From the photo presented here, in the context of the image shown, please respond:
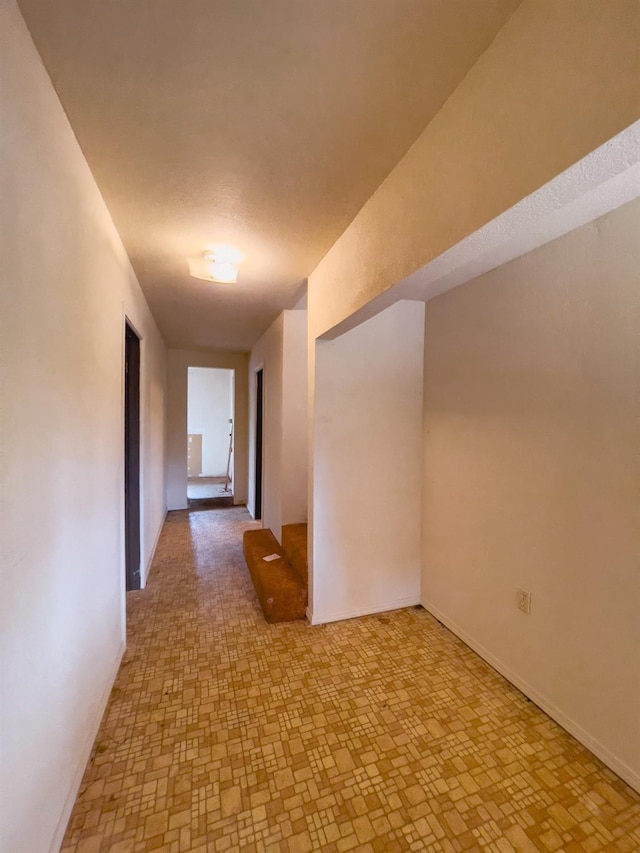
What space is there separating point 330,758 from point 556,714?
3.47 feet

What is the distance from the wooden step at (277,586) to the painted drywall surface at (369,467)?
130 mm

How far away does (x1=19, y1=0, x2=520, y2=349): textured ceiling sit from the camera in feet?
2.73

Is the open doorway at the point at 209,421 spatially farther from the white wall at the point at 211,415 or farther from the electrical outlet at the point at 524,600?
the electrical outlet at the point at 524,600

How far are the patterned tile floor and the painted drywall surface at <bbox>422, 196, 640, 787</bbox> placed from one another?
212mm

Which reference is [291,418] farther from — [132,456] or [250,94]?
[250,94]

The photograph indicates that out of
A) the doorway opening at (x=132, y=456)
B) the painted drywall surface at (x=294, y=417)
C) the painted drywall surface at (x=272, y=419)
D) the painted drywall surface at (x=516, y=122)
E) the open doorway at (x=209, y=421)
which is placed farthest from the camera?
the open doorway at (x=209, y=421)

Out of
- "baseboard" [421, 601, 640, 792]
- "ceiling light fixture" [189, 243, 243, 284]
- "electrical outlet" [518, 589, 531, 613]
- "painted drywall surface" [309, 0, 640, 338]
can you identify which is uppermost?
"ceiling light fixture" [189, 243, 243, 284]

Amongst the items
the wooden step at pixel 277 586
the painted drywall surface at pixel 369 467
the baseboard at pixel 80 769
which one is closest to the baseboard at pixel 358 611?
the painted drywall surface at pixel 369 467

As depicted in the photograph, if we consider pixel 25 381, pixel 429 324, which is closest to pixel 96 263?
pixel 25 381

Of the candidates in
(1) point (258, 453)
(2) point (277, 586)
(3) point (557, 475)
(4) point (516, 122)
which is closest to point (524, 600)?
(3) point (557, 475)

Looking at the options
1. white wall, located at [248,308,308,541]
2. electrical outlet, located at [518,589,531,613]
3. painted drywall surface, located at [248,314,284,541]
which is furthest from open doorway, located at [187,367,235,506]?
electrical outlet, located at [518,589,531,613]

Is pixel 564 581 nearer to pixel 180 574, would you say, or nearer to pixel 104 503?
pixel 104 503

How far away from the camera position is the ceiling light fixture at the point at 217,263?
2049 millimetres

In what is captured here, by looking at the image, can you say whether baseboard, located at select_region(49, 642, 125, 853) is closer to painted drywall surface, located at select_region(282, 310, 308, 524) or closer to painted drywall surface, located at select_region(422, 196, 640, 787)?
painted drywall surface, located at select_region(282, 310, 308, 524)
